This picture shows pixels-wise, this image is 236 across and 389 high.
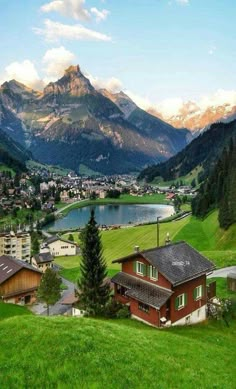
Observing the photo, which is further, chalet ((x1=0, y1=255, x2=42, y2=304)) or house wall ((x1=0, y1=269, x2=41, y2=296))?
house wall ((x1=0, y1=269, x2=41, y2=296))

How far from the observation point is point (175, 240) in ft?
381

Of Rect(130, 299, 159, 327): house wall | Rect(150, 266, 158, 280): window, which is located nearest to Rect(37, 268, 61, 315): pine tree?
Rect(130, 299, 159, 327): house wall

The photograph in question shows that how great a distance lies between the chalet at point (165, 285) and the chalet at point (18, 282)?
36.2 m

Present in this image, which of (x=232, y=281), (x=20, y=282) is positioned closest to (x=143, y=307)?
(x=232, y=281)

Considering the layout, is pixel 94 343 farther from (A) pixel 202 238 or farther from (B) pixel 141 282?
(A) pixel 202 238

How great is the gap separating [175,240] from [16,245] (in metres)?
45.5

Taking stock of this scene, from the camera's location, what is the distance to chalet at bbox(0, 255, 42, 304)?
74675 mm

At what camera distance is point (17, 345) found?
73.3 ft

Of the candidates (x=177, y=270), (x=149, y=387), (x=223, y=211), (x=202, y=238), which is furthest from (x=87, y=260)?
(x=202, y=238)

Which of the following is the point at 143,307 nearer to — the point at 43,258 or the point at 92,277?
the point at 92,277

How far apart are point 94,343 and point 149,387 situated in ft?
13.7

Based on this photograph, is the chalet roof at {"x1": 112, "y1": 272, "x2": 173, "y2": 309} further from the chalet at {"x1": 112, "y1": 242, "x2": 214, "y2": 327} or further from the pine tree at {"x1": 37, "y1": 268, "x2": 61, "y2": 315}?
the pine tree at {"x1": 37, "y1": 268, "x2": 61, "y2": 315}

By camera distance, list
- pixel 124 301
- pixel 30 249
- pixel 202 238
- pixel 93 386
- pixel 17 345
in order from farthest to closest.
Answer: pixel 30 249
pixel 202 238
pixel 124 301
pixel 17 345
pixel 93 386

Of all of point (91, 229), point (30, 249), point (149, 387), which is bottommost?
point (30, 249)
